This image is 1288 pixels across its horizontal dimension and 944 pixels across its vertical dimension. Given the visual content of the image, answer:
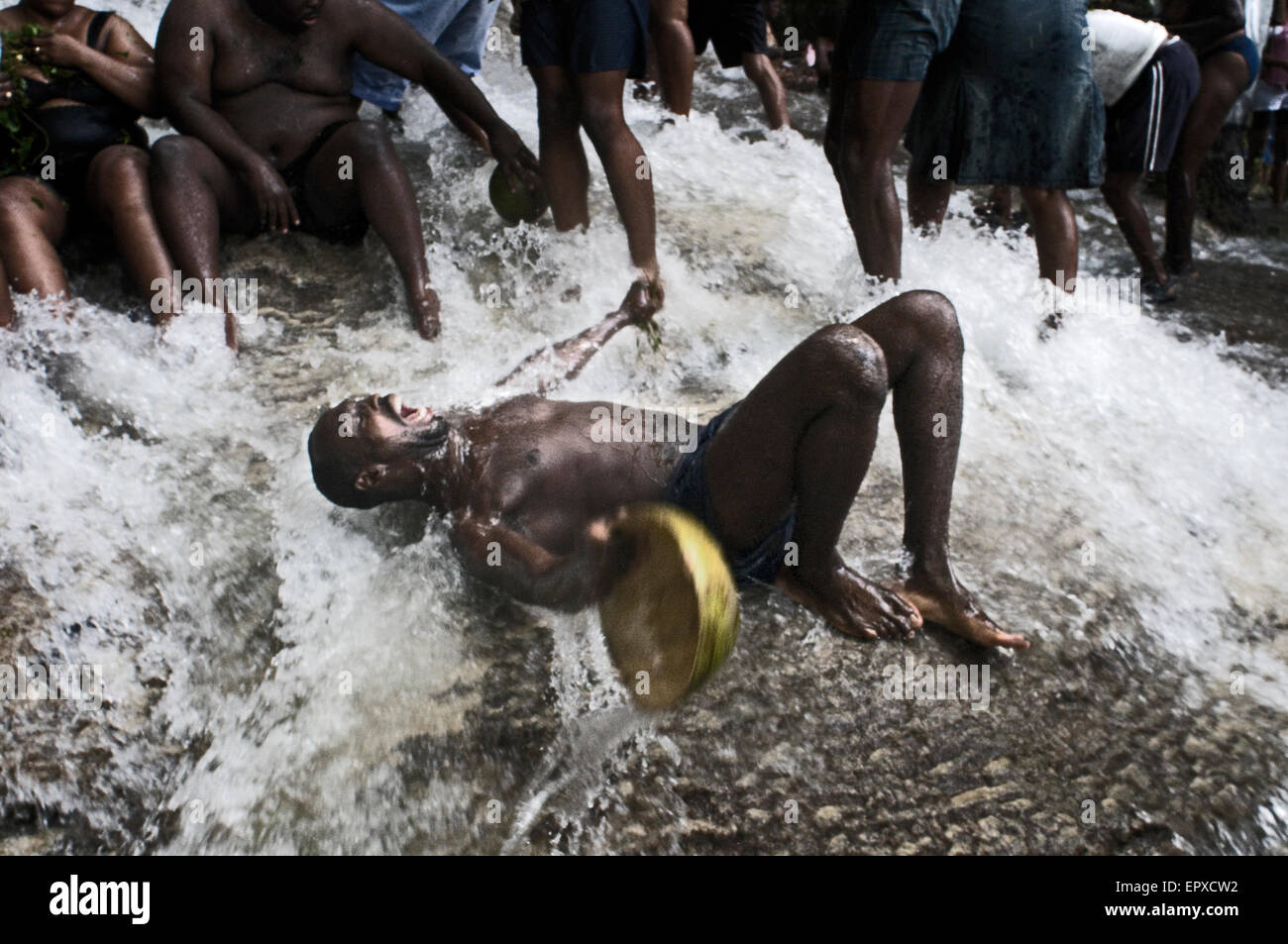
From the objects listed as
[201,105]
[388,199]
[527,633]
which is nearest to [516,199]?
[388,199]

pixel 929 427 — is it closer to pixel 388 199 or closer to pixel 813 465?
pixel 813 465

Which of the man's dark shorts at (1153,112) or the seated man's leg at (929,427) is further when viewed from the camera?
the man's dark shorts at (1153,112)

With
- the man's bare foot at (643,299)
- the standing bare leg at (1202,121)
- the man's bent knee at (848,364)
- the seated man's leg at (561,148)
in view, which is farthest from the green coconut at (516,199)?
the standing bare leg at (1202,121)

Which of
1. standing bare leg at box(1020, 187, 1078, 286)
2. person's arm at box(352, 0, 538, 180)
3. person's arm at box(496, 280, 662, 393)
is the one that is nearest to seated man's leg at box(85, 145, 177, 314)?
person's arm at box(352, 0, 538, 180)

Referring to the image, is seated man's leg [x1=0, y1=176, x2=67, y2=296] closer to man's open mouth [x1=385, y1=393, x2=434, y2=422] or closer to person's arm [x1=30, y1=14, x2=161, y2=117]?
person's arm [x1=30, y1=14, x2=161, y2=117]

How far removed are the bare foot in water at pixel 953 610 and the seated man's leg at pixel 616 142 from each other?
5.69 ft

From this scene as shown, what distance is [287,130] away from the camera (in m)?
3.57

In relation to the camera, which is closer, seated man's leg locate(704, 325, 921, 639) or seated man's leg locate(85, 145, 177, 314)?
seated man's leg locate(704, 325, 921, 639)

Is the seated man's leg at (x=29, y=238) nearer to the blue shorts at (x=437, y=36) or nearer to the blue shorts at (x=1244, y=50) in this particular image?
the blue shorts at (x=437, y=36)

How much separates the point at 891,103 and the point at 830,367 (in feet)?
5.61

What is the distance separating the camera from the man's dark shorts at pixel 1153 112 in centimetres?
457

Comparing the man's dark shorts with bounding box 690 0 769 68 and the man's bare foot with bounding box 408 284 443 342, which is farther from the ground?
the man's dark shorts with bounding box 690 0 769 68

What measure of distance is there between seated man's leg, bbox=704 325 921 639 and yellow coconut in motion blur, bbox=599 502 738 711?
0.13 m

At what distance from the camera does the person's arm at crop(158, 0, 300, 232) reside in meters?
3.36
